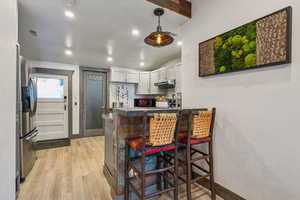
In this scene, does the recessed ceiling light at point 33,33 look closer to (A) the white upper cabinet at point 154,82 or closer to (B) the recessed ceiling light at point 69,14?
(B) the recessed ceiling light at point 69,14

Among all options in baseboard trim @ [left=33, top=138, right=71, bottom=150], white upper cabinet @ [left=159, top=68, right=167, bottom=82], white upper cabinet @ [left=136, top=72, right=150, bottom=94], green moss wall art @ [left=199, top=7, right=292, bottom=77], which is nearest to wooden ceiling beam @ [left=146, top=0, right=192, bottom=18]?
green moss wall art @ [left=199, top=7, right=292, bottom=77]

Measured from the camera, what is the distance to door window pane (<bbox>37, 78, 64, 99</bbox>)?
3954mm

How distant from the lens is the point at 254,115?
149 cm

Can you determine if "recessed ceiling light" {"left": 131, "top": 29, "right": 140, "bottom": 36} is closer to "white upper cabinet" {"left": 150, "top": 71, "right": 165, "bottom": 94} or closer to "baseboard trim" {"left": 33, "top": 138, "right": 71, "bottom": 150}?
"white upper cabinet" {"left": 150, "top": 71, "right": 165, "bottom": 94}

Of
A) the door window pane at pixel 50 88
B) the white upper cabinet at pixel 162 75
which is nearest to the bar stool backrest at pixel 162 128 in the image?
the white upper cabinet at pixel 162 75

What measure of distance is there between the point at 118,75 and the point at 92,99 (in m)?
1.29

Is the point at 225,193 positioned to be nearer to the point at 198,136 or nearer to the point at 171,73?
the point at 198,136

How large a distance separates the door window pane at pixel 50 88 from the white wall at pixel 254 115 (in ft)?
13.4

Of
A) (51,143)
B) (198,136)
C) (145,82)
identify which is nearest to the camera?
(198,136)

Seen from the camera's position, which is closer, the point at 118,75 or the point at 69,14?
the point at 69,14

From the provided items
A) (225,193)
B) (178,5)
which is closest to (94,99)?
(178,5)

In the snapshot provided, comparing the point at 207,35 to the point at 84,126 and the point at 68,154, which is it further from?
the point at 84,126

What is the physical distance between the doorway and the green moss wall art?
13.4 feet

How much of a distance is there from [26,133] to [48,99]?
2.02 m
